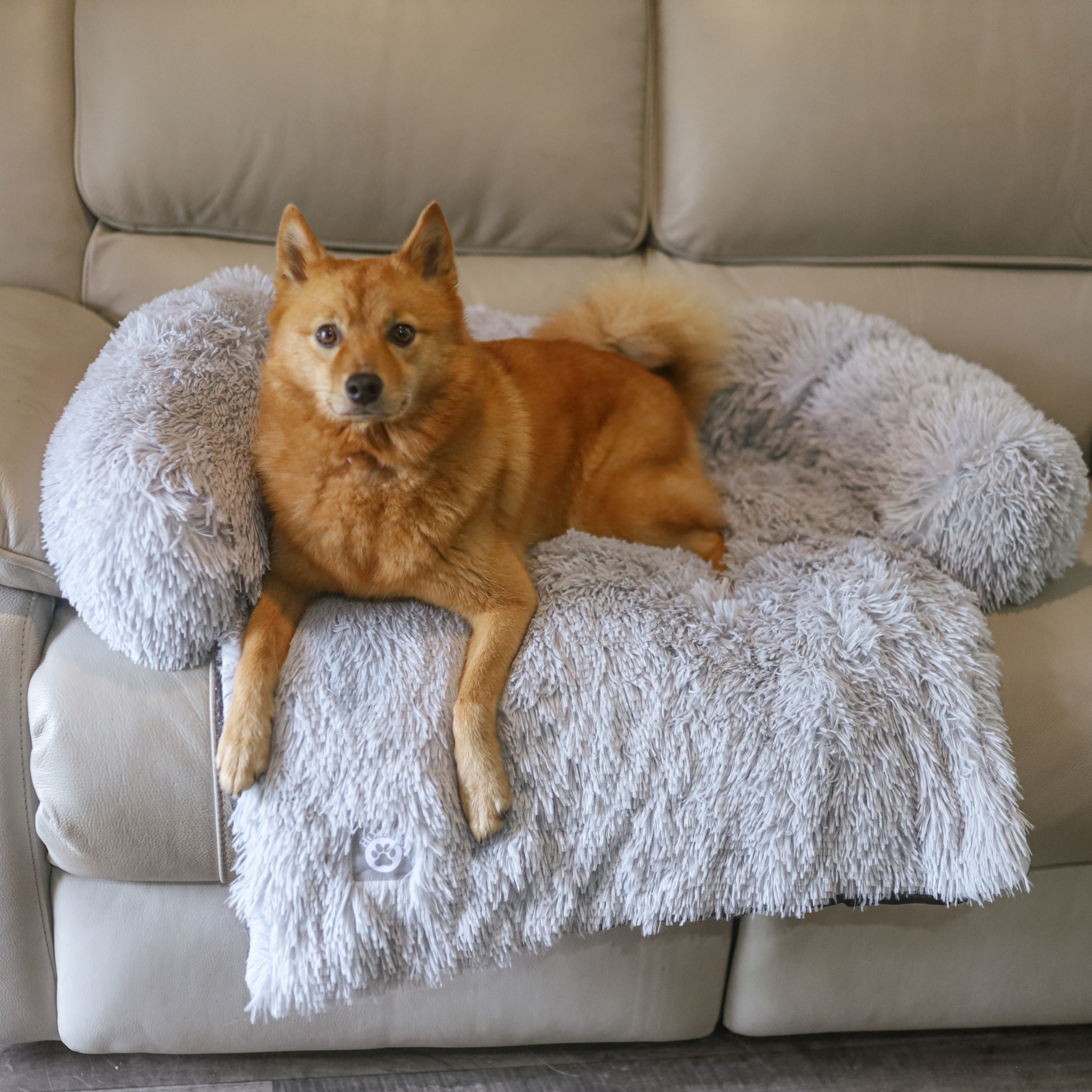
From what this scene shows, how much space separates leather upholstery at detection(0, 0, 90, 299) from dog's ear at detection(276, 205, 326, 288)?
2.49 ft

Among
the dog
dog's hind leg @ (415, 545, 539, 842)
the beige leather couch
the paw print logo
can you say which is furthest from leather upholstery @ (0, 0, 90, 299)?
the paw print logo

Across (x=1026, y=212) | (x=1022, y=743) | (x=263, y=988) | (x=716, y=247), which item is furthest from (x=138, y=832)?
(x=1026, y=212)

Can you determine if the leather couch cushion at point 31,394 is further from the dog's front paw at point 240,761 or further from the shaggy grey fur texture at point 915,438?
the shaggy grey fur texture at point 915,438

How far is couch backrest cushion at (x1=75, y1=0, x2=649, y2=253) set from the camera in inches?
62.4

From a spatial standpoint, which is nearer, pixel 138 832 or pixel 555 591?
pixel 138 832

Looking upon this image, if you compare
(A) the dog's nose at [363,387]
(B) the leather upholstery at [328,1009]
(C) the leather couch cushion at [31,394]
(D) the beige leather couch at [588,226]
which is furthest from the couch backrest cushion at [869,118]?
(B) the leather upholstery at [328,1009]

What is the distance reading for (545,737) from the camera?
40.5 inches

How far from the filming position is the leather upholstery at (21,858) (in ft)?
3.34

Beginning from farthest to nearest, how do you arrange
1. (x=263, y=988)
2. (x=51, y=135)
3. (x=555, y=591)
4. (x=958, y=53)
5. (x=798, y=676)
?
(x=958, y=53), (x=51, y=135), (x=555, y=591), (x=798, y=676), (x=263, y=988)

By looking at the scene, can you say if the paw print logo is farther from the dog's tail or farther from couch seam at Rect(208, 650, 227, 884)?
the dog's tail

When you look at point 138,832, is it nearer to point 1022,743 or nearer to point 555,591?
point 555,591

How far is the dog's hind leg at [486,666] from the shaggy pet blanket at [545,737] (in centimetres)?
2

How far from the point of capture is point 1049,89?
5.70 feet

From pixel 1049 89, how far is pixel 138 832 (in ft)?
6.70
